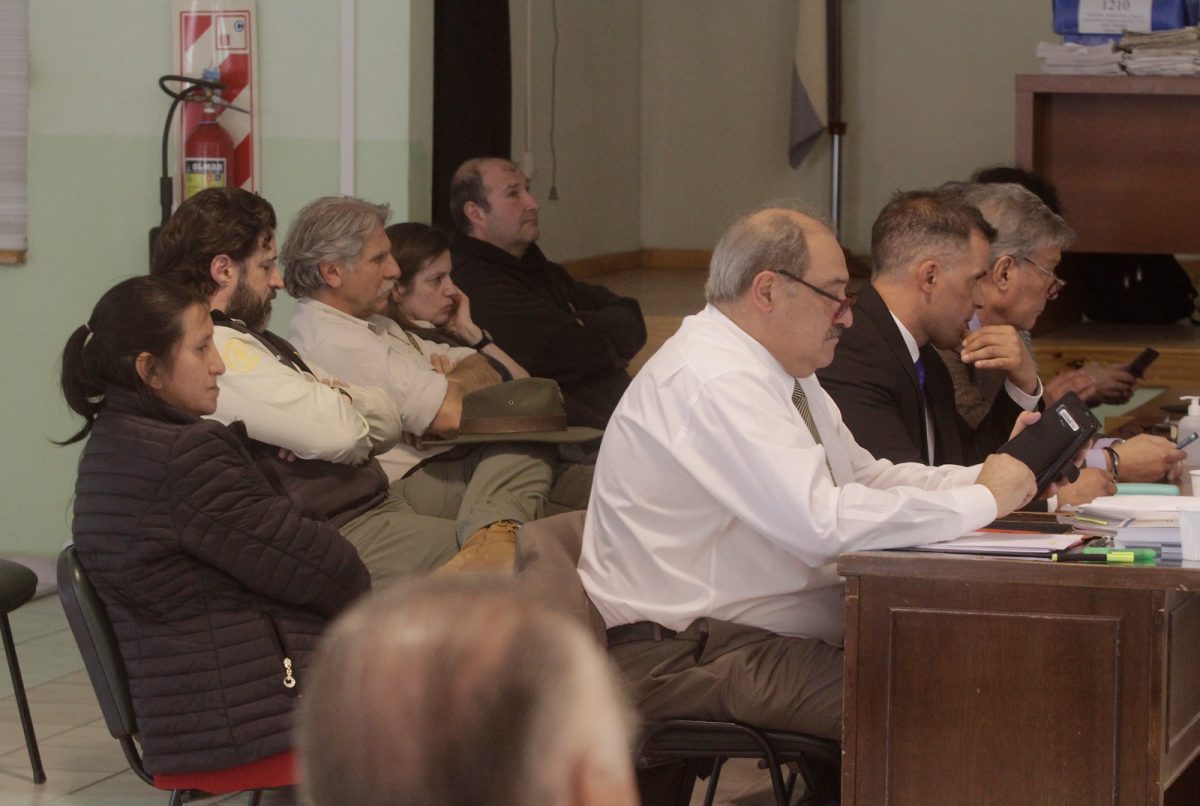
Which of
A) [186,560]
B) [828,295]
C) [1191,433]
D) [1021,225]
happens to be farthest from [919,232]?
[186,560]

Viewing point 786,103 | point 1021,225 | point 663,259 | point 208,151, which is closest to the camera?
point 1021,225

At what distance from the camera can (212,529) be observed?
9.48ft

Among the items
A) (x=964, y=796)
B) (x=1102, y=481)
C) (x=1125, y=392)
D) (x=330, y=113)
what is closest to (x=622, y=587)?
(x=964, y=796)

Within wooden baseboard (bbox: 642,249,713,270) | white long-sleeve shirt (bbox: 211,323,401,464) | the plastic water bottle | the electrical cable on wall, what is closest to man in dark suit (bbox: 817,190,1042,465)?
the plastic water bottle

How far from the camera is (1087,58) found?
14.9 ft

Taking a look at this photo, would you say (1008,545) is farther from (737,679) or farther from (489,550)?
(489,550)

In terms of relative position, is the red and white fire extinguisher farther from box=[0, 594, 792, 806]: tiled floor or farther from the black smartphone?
the black smartphone

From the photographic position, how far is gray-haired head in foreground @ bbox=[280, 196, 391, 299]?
13.3ft

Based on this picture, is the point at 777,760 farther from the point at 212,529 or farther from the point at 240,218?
the point at 240,218

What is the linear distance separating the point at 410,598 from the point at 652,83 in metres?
8.39

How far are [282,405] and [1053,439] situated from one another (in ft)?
5.12

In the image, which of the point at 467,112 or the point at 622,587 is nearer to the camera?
the point at 622,587

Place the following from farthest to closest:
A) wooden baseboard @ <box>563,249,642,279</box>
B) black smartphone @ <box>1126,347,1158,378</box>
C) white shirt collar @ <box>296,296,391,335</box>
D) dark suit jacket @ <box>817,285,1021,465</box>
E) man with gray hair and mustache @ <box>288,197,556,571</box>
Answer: wooden baseboard @ <box>563,249,642,279</box>
black smartphone @ <box>1126,347,1158,378</box>
white shirt collar @ <box>296,296,391,335</box>
man with gray hair and mustache @ <box>288,197,556,571</box>
dark suit jacket @ <box>817,285,1021,465</box>

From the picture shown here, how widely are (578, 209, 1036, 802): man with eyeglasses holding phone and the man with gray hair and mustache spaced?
3.92ft
